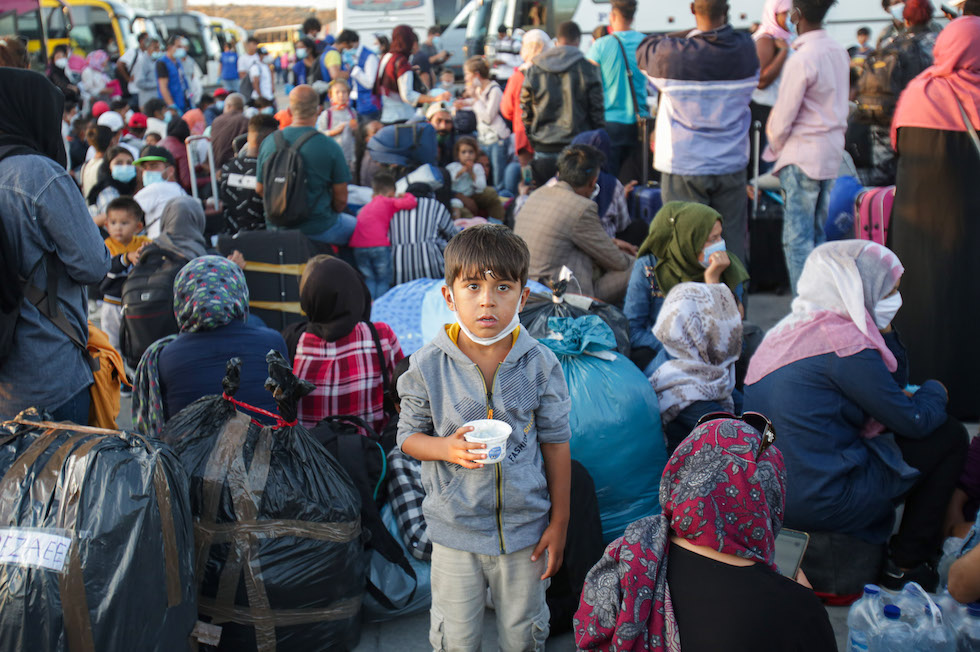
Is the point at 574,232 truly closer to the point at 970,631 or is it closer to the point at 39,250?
the point at 39,250

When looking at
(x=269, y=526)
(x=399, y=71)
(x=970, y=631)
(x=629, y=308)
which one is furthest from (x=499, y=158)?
(x=970, y=631)

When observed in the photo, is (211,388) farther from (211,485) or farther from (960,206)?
(960,206)

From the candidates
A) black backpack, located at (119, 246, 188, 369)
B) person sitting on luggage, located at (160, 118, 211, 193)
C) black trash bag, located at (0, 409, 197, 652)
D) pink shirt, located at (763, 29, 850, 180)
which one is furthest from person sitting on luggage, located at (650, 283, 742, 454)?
person sitting on luggage, located at (160, 118, 211, 193)

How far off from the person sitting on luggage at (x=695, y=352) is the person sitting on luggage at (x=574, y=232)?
1547 mm

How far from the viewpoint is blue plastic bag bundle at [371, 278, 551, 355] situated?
15.1 ft

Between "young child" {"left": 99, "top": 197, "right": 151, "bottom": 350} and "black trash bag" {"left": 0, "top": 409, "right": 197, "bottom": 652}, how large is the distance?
120 inches

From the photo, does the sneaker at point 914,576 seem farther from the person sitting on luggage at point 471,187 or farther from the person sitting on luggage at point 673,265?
the person sitting on luggage at point 471,187

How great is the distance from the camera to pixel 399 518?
3365 millimetres

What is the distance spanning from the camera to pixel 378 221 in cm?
649

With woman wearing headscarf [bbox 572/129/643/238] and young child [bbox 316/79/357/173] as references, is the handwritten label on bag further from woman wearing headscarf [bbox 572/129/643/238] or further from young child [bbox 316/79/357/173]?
young child [bbox 316/79/357/173]

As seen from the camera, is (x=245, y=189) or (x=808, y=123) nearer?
(x=808, y=123)

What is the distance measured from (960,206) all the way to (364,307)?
3.17 meters

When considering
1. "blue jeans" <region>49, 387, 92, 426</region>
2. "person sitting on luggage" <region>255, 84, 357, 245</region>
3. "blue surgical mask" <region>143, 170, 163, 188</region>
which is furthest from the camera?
"blue surgical mask" <region>143, 170, 163, 188</region>

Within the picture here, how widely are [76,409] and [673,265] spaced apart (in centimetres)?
290
